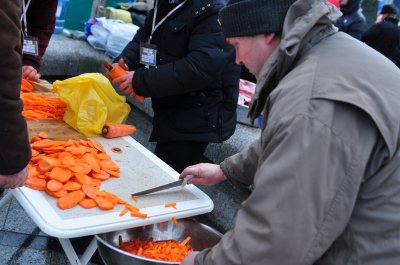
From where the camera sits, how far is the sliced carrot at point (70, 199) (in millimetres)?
1636

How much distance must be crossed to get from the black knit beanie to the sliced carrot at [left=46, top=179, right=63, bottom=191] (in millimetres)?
934

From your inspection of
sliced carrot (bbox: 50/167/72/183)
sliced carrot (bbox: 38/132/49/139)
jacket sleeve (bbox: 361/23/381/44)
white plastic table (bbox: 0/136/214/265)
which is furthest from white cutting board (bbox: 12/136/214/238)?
jacket sleeve (bbox: 361/23/381/44)

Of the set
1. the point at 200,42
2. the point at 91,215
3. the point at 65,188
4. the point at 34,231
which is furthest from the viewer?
the point at 34,231

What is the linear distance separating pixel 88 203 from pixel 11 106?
495mm

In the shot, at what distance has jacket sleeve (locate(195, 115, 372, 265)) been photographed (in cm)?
99

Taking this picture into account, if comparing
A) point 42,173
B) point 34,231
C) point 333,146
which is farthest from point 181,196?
point 34,231

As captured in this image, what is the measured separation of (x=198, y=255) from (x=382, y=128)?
26.2 inches

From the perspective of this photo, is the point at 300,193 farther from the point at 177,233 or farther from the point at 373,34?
the point at 373,34

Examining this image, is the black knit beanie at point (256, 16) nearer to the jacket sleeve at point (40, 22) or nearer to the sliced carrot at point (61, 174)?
the sliced carrot at point (61, 174)

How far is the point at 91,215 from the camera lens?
5.34 feet

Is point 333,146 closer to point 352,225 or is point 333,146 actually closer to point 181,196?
point 352,225

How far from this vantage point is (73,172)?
1877 mm

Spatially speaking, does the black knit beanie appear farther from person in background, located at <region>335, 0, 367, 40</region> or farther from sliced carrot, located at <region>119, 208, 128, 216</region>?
person in background, located at <region>335, 0, 367, 40</region>

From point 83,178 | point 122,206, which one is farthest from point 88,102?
point 122,206
